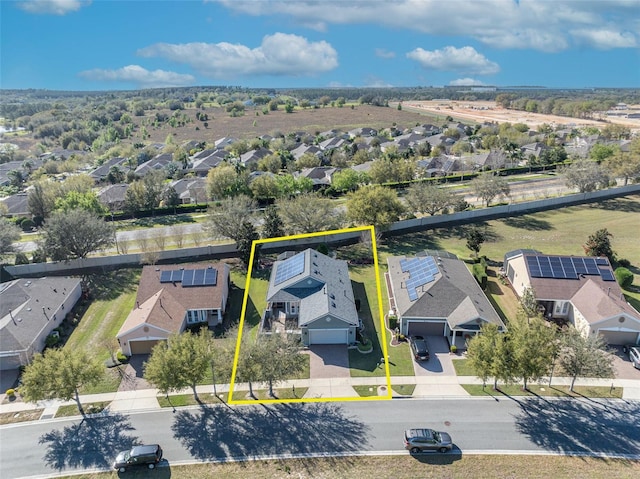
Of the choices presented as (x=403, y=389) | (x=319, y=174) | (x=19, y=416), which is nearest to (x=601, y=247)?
(x=403, y=389)

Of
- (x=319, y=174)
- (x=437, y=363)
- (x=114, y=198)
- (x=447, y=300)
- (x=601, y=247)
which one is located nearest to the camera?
(x=437, y=363)

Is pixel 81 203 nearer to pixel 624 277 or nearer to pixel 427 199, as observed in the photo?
pixel 427 199

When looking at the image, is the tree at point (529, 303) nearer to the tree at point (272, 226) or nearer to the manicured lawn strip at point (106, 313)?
the tree at point (272, 226)

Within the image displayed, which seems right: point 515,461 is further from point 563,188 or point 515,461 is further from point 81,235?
point 563,188

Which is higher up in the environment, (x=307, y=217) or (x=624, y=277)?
(x=307, y=217)

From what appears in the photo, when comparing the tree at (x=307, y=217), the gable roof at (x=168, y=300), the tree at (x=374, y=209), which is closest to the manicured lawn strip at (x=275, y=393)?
the gable roof at (x=168, y=300)
